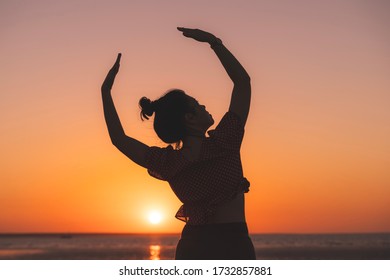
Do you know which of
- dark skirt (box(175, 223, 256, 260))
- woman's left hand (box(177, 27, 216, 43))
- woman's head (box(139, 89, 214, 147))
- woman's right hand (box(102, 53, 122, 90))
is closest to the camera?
dark skirt (box(175, 223, 256, 260))

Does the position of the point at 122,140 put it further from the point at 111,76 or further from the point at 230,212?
the point at 230,212

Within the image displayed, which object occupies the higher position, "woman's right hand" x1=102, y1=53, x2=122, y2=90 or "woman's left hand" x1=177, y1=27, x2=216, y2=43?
"woman's left hand" x1=177, y1=27, x2=216, y2=43

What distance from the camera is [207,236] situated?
1.97m

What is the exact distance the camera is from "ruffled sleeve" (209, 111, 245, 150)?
2002 millimetres

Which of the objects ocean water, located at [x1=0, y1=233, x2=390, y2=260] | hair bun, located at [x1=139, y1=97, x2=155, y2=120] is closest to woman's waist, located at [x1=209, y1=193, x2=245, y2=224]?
hair bun, located at [x1=139, y1=97, x2=155, y2=120]

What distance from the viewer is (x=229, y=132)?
2033 mm

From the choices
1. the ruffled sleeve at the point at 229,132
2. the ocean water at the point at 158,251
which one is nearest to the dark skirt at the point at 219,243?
the ruffled sleeve at the point at 229,132

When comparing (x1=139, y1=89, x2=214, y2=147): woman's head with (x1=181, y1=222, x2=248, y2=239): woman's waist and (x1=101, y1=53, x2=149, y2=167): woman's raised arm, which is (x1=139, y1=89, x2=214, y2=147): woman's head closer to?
(x1=101, y1=53, x2=149, y2=167): woman's raised arm

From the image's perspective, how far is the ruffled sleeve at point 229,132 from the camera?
2.00 m

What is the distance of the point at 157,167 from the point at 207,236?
0.32 m

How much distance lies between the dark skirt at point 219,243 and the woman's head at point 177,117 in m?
0.36

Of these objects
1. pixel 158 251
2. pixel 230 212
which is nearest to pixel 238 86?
pixel 230 212

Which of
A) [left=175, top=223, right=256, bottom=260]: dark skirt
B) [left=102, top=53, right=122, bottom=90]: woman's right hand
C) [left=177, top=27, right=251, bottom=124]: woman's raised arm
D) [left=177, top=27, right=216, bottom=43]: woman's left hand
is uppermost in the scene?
[left=177, top=27, right=216, bottom=43]: woman's left hand
